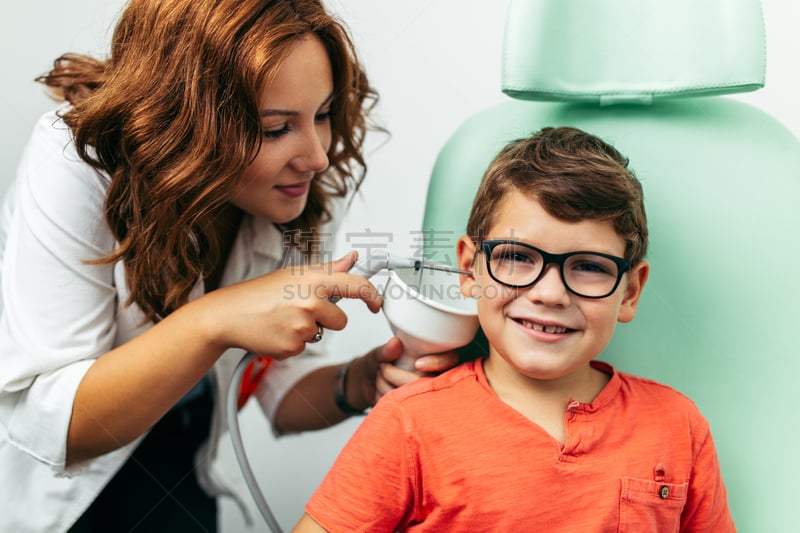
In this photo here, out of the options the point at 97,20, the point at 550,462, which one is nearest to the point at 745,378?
the point at 550,462

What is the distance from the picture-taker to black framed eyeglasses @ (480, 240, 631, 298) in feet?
3.03

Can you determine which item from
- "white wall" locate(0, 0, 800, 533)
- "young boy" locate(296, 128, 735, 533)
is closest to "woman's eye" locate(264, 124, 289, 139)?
"young boy" locate(296, 128, 735, 533)

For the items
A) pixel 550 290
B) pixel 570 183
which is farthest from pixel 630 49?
pixel 550 290

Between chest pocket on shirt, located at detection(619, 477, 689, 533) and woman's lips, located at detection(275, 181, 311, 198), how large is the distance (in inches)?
24.0

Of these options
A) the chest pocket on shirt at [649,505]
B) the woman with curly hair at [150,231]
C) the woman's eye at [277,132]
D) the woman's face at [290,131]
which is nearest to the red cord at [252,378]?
the woman with curly hair at [150,231]

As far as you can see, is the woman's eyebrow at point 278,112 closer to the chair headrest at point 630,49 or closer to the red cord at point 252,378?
the chair headrest at point 630,49

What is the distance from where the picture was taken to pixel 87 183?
43.3 inches

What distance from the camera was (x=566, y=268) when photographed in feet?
3.06

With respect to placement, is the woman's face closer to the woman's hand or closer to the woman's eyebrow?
Answer: the woman's eyebrow

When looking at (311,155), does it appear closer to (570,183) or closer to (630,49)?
(570,183)

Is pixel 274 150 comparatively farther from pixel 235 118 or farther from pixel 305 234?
pixel 305 234

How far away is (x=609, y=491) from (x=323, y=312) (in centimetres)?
42

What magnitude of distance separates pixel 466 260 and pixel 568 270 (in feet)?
0.56

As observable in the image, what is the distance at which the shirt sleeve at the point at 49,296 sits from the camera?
1060 millimetres
